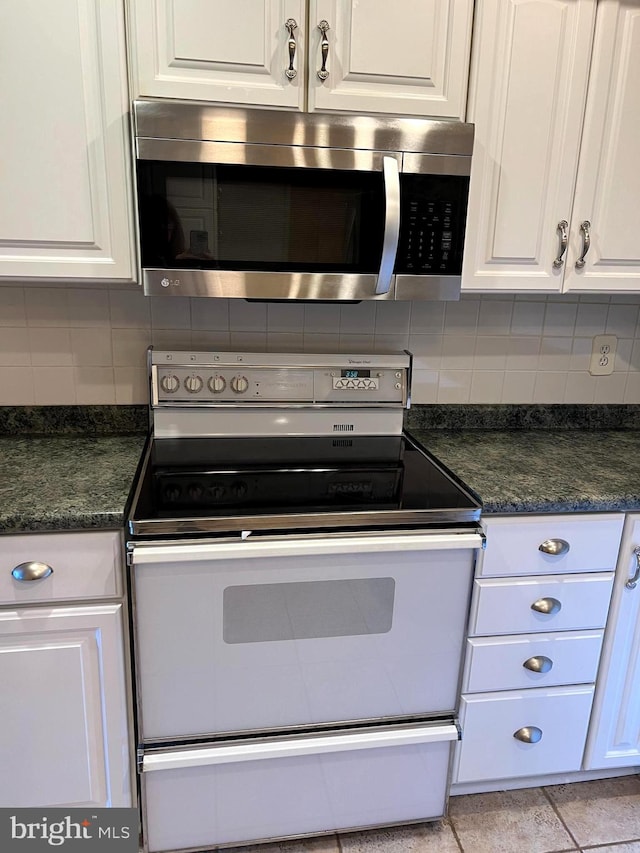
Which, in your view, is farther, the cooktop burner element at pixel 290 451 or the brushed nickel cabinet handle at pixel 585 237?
the brushed nickel cabinet handle at pixel 585 237

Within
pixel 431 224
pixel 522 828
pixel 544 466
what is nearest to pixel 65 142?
pixel 431 224

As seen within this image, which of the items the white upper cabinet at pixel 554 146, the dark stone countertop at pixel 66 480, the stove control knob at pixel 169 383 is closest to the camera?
the dark stone countertop at pixel 66 480

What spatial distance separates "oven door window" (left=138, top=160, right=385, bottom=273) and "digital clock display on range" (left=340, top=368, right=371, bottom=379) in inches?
14.6

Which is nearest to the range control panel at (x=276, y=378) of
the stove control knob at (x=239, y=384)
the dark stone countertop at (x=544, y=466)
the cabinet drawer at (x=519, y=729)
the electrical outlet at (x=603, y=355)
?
the stove control knob at (x=239, y=384)

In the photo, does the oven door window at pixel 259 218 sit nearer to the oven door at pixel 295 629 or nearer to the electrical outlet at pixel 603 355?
the oven door at pixel 295 629

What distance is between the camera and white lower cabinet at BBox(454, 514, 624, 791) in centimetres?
147

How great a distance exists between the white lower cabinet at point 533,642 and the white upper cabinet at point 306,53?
1040 millimetres

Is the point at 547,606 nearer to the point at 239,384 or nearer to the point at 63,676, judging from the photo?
the point at 239,384

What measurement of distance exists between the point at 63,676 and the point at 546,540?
1153mm

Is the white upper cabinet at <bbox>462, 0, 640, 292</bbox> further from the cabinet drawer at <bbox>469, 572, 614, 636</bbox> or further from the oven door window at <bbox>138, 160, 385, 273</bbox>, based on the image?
the cabinet drawer at <bbox>469, 572, 614, 636</bbox>

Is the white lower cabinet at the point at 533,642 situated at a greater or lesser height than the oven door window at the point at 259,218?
lesser

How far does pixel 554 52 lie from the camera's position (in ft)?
4.78

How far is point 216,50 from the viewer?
1.33 m

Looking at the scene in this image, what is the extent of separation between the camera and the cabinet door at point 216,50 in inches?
51.2
